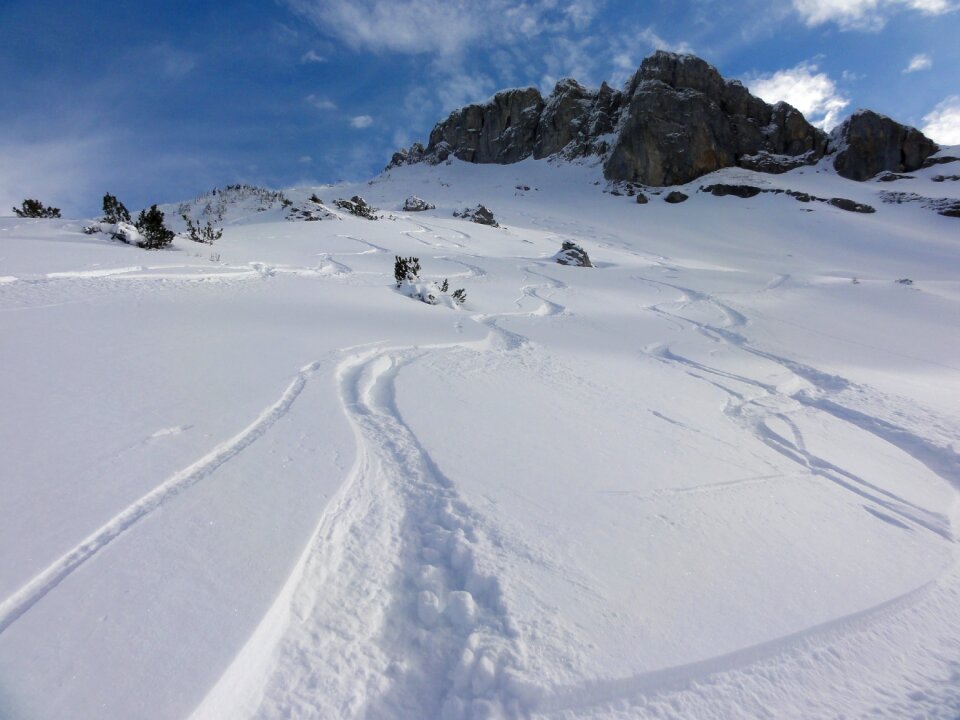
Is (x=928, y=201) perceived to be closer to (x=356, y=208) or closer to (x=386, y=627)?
(x=356, y=208)

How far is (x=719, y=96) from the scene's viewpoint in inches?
1490

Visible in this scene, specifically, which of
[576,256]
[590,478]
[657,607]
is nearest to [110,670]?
[657,607]

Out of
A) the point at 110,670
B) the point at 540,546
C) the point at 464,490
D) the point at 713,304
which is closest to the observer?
the point at 110,670

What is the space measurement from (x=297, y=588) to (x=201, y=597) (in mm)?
276

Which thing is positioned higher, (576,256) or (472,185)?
(472,185)

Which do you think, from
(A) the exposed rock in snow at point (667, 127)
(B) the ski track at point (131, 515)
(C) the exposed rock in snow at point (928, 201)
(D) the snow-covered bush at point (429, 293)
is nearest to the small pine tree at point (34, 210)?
(D) the snow-covered bush at point (429, 293)

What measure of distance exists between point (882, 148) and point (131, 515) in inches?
1884

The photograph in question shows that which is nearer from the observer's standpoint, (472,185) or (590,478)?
(590,478)


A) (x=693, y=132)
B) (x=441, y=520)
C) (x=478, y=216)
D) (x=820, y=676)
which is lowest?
(x=820, y=676)

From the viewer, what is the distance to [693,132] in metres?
35.5

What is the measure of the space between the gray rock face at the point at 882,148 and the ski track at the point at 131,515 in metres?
44.8

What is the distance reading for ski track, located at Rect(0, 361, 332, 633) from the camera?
1315 millimetres

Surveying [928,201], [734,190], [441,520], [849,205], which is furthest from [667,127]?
[441,520]

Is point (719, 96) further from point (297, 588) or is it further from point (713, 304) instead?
point (297, 588)
